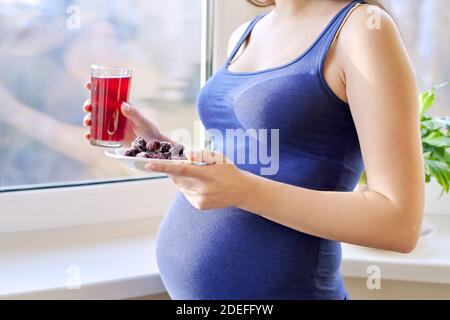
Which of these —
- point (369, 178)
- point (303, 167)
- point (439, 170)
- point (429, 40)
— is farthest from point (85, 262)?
point (429, 40)

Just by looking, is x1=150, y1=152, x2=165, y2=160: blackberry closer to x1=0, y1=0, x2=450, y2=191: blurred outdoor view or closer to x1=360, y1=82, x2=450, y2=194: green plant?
x1=0, y1=0, x2=450, y2=191: blurred outdoor view

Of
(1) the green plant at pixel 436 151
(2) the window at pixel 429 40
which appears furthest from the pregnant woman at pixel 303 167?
(2) the window at pixel 429 40

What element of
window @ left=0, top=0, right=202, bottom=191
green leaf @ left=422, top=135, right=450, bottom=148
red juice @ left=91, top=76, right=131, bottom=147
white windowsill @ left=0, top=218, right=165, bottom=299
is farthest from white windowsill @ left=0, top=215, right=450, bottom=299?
red juice @ left=91, top=76, right=131, bottom=147

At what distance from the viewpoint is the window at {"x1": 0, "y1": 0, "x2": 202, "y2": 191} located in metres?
1.46

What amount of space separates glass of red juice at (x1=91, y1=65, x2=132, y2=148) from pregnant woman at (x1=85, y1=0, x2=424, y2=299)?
2 cm

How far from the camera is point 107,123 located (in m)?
1.09

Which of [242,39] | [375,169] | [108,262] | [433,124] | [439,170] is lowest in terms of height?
[108,262]

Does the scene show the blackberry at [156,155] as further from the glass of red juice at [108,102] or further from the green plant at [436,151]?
the green plant at [436,151]

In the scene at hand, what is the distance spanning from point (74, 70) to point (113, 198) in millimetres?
333

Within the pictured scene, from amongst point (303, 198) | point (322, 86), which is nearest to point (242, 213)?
point (303, 198)

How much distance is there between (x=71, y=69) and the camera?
1.53 m

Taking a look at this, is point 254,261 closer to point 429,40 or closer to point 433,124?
point 433,124
